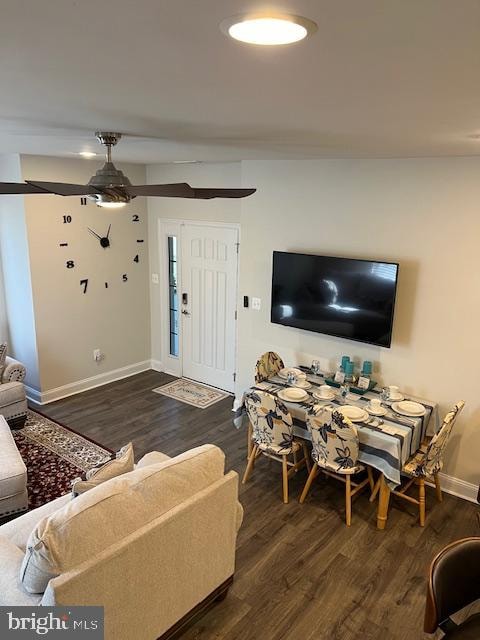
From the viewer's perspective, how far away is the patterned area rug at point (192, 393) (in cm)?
582

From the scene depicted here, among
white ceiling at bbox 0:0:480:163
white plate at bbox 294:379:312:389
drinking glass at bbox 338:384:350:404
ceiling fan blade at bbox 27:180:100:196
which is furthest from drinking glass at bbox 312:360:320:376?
ceiling fan blade at bbox 27:180:100:196

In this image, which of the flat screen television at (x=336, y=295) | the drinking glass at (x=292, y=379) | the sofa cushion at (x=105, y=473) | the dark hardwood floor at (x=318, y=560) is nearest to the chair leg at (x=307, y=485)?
the dark hardwood floor at (x=318, y=560)

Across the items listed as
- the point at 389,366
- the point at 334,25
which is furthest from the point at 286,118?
the point at 389,366

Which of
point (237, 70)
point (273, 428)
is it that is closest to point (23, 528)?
point (273, 428)

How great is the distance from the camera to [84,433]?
16.4 feet

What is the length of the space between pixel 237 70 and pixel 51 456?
413 cm

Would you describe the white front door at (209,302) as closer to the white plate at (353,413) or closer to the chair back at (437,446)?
the white plate at (353,413)

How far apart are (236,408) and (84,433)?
65.7 inches

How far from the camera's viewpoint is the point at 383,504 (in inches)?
143

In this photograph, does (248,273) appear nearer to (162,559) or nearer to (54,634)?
(162,559)

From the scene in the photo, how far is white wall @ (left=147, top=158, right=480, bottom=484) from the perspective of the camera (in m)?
3.78

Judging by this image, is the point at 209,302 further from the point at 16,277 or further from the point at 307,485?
the point at 307,485

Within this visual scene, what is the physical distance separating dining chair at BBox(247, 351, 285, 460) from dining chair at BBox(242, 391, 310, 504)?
480 mm

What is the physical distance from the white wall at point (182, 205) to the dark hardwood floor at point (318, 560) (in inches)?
82.9
